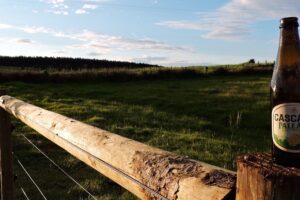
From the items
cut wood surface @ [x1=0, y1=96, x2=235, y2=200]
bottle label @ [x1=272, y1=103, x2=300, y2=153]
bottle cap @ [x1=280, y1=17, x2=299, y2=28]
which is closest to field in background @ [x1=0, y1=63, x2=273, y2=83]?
cut wood surface @ [x1=0, y1=96, x2=235, y2=200]

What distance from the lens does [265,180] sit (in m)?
0.99

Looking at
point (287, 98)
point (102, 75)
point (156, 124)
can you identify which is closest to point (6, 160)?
point (287, 98)

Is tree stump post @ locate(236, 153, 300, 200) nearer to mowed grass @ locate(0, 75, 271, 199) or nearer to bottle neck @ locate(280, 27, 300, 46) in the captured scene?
bottle neck @ locate(280, 27, 300, 46)

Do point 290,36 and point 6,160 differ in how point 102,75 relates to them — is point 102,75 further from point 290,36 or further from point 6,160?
point 290,36

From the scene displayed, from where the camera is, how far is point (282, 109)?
113 centimetres

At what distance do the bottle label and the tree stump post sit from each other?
0.07 metres

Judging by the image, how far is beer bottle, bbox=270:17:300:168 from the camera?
3.66 feet

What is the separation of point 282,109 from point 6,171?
3478mm

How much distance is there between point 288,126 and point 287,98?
0.12 metres

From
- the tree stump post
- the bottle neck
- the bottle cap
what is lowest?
the tree stump post

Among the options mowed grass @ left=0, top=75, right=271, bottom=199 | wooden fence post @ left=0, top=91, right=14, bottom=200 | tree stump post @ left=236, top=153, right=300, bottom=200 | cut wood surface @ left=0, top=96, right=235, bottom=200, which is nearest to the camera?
tree stump post @ left=236, top=153, right=300, bottom=200

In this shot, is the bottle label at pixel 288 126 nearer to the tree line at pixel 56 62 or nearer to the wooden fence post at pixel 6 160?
the wooden fence post at pixel 6 160

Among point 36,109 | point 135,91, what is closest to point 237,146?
point 36,109

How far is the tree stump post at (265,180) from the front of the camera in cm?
96
